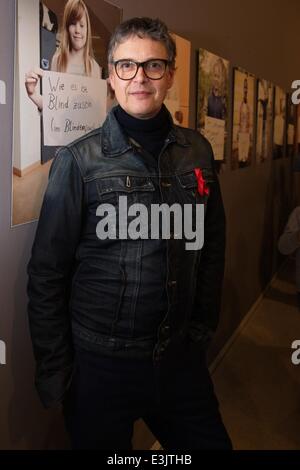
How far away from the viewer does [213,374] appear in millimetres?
2484

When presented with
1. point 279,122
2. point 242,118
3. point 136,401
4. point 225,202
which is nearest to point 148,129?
point 136,401

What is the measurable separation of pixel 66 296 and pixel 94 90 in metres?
0.58

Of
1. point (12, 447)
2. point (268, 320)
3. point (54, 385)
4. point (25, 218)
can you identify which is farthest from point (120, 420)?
point (268, 320)

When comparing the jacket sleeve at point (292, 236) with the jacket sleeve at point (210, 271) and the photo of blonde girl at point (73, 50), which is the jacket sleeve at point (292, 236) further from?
the photo of blonde girl at point (73, 50)

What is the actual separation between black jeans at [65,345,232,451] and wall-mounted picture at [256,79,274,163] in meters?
2.08

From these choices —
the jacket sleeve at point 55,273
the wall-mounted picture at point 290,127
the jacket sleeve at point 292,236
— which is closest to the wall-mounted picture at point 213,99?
the jacket sleeve at point 292,236

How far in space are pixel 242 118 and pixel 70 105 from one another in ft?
5.42

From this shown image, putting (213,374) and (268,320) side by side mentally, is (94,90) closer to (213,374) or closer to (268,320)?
(213,374)

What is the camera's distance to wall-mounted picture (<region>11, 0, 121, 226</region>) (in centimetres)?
100

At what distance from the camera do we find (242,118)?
257cm

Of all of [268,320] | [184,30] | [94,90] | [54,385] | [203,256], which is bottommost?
[268,320]

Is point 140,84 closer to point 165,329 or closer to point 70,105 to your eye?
point 70,105

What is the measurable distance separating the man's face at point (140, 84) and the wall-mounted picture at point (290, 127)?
119 inches
